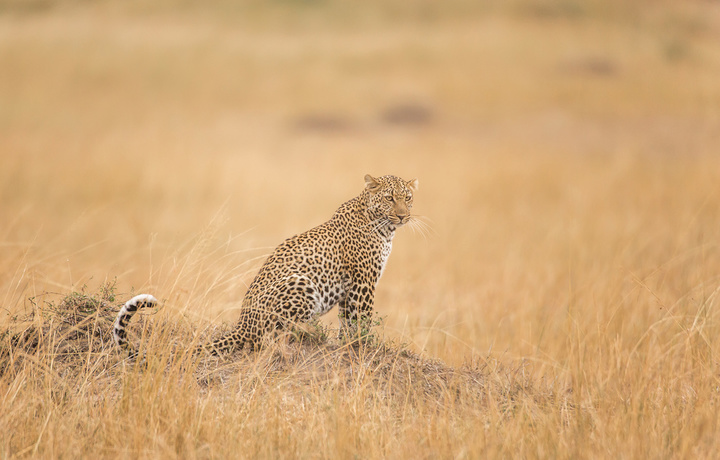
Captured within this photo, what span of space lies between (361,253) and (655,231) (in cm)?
1076

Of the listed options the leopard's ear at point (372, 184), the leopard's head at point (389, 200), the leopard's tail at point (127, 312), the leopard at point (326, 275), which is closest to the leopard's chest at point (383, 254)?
the leopard at point (326, 275)

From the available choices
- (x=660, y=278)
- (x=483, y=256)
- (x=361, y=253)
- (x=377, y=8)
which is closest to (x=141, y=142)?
(x=483, y=256)

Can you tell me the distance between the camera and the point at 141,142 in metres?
25.5

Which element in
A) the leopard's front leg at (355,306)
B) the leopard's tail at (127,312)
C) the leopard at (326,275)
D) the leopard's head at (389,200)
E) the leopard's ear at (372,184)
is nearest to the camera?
the leopard's tail at (127,312)

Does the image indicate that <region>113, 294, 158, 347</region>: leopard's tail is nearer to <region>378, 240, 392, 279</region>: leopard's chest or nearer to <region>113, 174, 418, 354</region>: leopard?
<region>113, 174, 418, 354</region>: leopard

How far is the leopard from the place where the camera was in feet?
19.3

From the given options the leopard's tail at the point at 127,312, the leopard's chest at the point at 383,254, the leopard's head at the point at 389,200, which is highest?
the leopard's head at the point at 389,200

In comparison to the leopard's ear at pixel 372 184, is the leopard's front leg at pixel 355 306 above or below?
below

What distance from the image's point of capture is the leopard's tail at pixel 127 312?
17.7 ft

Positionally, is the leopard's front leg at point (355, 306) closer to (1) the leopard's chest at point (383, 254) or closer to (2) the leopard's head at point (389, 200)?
(1) the leopard's chest at point (383, 254)

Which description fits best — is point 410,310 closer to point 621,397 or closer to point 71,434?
point 621,397

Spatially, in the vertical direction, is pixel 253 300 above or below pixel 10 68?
below

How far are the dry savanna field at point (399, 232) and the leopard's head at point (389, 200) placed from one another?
522 millimetres

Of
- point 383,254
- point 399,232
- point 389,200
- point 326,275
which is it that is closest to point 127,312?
point 326,275
